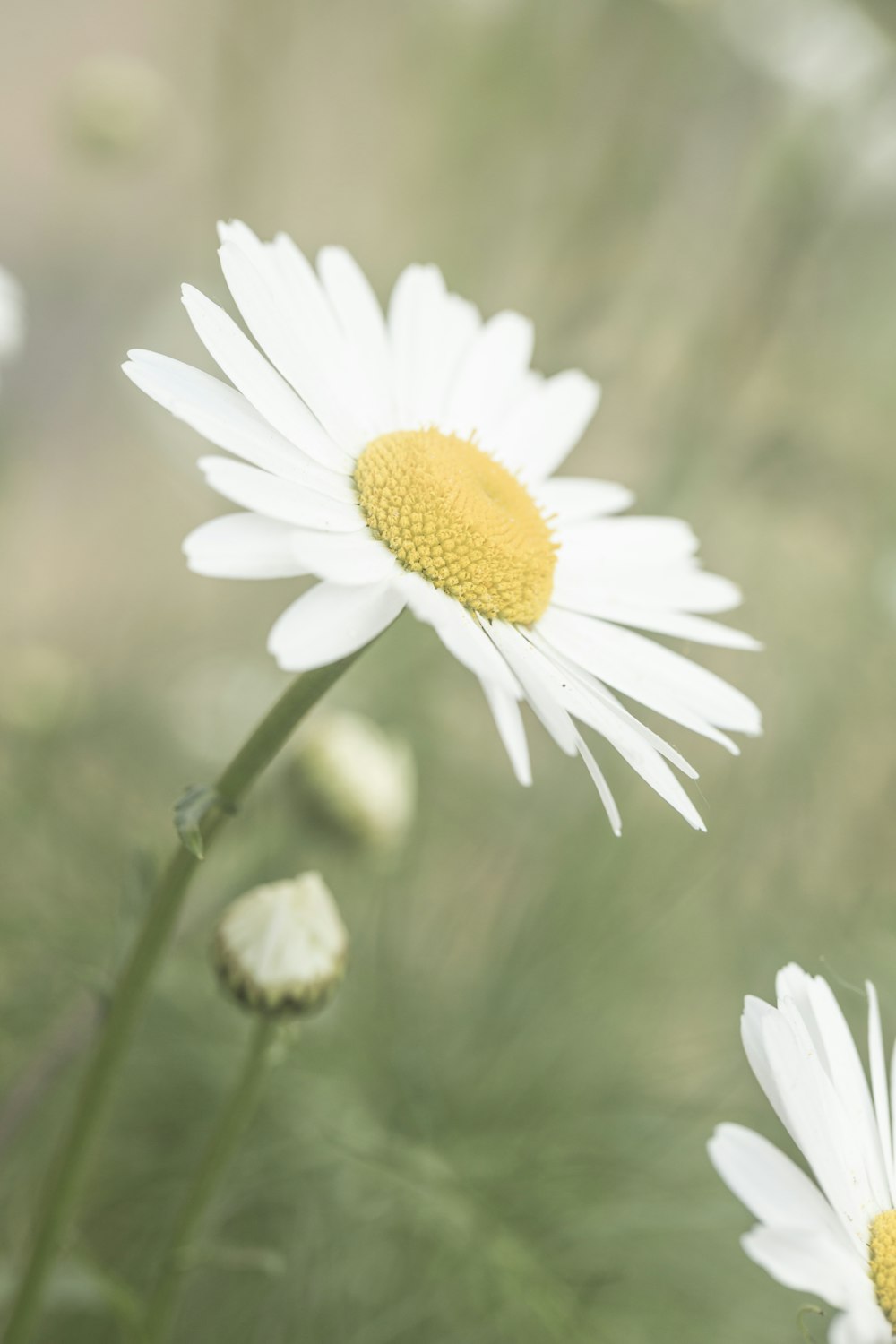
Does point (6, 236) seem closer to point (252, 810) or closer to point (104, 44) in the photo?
point (104, 44)

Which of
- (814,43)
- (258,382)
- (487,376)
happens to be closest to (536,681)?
(258,382)

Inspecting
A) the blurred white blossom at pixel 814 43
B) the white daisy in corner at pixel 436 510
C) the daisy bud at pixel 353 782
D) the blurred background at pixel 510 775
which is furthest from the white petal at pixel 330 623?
the blurred white blossom at pixel 814 43

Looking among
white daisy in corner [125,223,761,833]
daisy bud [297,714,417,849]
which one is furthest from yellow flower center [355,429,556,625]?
daisy bud [297,714,417,849]

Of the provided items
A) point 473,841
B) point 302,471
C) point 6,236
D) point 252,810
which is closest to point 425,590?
point 302,471

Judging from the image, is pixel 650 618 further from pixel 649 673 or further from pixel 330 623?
pixel 330 623

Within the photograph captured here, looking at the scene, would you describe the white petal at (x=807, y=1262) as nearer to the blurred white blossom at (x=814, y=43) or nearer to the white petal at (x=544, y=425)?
the white petal at (x=544, y=425)
